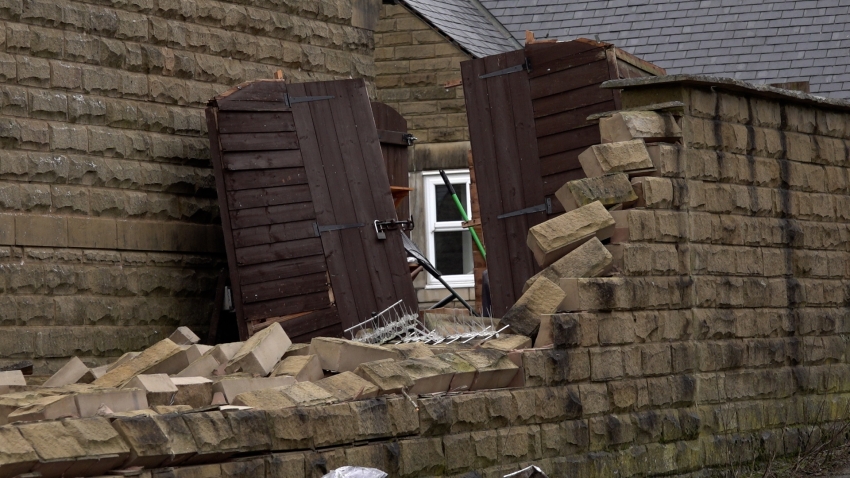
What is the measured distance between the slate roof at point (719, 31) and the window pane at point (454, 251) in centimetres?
323

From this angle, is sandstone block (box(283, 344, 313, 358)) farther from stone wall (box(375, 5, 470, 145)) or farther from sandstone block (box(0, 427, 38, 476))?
stone wall (box(375, 5, 470, 145))

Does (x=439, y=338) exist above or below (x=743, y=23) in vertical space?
below

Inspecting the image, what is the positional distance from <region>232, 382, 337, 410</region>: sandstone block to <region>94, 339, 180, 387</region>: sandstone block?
1.28 m

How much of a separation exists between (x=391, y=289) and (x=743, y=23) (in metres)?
8.42

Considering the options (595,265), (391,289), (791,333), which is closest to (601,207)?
(595,265)

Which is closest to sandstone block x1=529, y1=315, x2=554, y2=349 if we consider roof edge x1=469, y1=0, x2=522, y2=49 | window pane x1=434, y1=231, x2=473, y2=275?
window pane x1=434, y1=231, x2=473, y2=275

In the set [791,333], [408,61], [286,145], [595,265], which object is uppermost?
[408,61]

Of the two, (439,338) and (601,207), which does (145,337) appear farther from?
(601,207)

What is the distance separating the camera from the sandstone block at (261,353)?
302 inches

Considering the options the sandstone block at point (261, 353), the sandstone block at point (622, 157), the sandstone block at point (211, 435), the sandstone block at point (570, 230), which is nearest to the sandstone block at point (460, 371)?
the sandstone block at point (261, 353)

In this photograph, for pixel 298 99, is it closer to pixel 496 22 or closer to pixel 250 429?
pixel 250 429

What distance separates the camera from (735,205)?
938cm

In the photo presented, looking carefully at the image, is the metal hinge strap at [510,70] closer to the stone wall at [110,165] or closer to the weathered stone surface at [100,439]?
the stone wall at [110,165]

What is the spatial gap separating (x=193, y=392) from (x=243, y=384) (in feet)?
1.10
